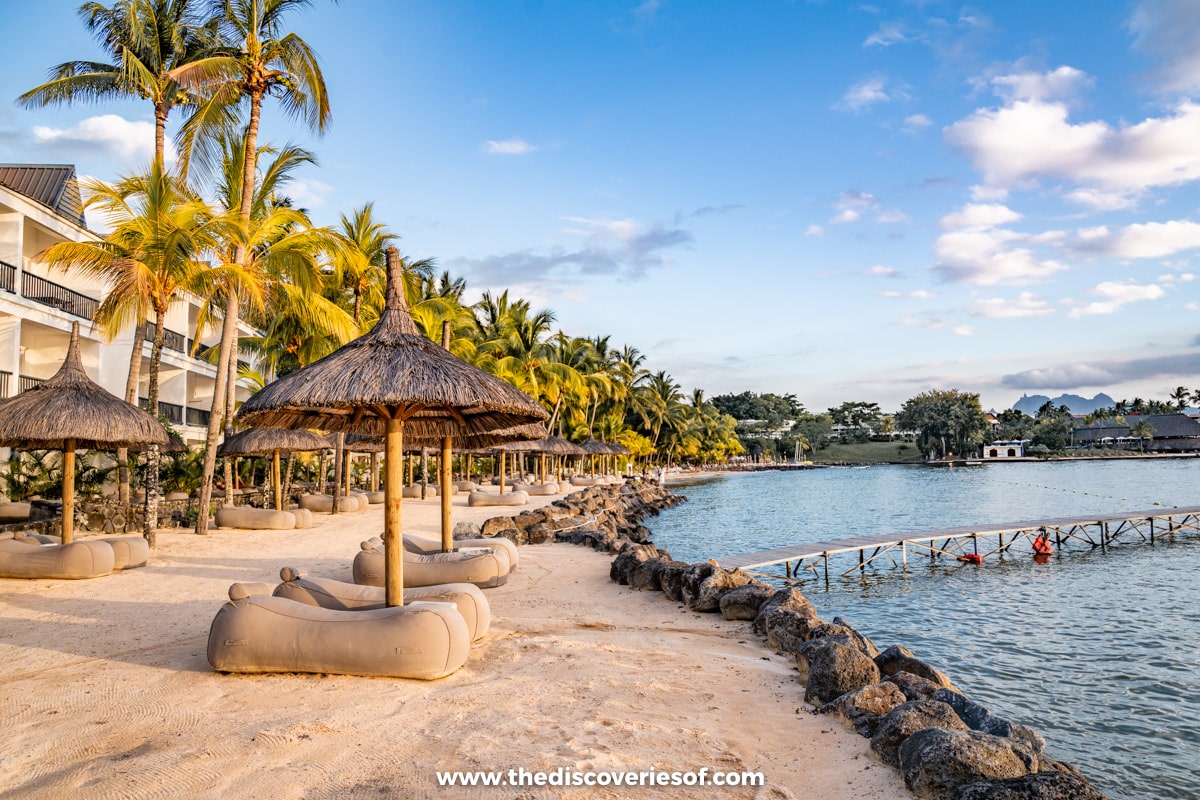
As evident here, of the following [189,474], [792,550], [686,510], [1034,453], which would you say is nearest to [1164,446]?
[1034,453]

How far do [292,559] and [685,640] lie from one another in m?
Answer: 7.79

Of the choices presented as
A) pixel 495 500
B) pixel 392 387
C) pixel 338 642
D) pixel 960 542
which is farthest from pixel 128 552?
pixel 960 542

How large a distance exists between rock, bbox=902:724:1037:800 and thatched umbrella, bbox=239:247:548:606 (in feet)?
13.5

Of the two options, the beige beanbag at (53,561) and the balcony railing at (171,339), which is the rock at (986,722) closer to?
the beige beanbag at (53,561)

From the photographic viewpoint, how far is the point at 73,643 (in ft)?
23.0

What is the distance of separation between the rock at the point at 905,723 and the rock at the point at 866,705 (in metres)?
0.13

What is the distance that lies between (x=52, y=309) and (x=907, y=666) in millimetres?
22328

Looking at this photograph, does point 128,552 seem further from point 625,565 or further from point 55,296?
point 55,296

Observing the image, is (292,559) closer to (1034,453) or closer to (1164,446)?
(1034,453)

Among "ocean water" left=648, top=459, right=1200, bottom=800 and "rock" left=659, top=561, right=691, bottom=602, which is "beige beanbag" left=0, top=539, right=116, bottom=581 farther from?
"ocean water" left=648, top=459, right=1200, bottom=800

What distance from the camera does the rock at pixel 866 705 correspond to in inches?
196

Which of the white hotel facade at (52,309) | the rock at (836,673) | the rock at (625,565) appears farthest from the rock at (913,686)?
the white hotel facade at (52,309)

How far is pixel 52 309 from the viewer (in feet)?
64.6

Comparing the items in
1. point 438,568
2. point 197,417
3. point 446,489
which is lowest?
point 438,568
